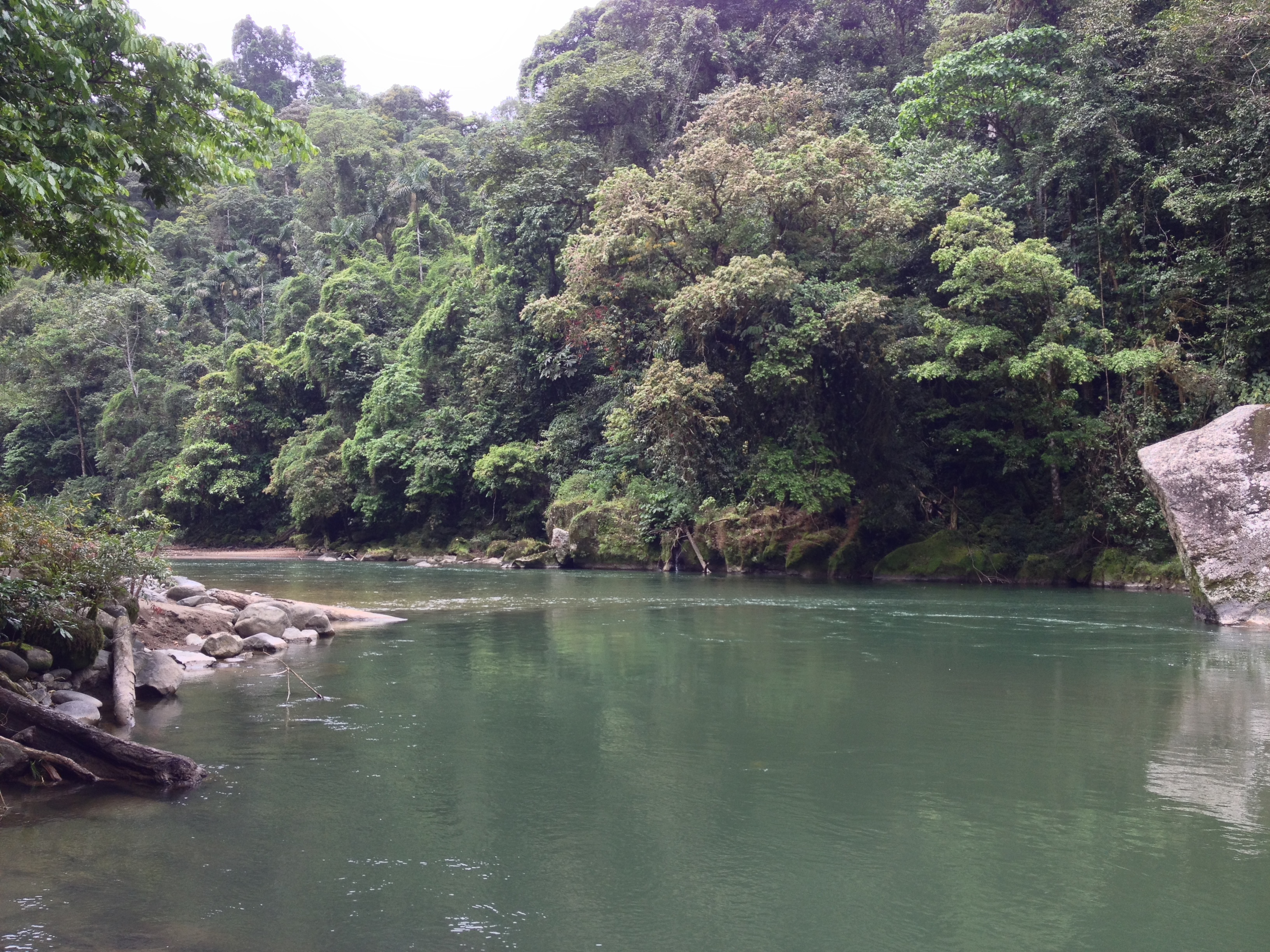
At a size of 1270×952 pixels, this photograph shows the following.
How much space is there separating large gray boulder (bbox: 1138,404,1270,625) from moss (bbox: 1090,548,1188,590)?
6.39 metres

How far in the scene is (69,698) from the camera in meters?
8.62

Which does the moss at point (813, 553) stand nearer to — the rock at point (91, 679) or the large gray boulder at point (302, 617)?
the large gray boulder at point (302, 617)

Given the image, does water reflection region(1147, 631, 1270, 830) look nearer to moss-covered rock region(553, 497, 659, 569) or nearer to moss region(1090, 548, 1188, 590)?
moss region(1090, 548, 1188, 590)

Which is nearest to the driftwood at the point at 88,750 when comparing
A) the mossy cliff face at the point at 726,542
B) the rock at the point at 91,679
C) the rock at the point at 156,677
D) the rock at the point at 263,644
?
the rock at the point at 91,679

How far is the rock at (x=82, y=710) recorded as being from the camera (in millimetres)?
8352

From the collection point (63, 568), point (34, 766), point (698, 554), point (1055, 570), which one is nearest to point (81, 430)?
point (698, 554)

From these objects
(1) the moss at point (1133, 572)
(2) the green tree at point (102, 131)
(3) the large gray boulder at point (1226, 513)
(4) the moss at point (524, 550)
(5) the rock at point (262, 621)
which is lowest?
(5) the rock at point (262, 621)

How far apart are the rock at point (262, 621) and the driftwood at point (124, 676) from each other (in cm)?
299

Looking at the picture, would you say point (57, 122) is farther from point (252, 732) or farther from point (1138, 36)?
point (1138, 36)

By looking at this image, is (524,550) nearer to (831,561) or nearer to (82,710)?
(831,561)

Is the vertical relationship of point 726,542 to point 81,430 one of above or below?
below

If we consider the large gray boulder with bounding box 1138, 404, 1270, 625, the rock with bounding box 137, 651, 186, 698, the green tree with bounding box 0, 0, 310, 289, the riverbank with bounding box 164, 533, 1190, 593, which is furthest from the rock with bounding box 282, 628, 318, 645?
the large gray boulder with bounding box 1138, 404, 1270, 625

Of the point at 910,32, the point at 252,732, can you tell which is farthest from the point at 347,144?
the point at 252,732

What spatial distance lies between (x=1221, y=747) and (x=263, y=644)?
11.4 metres
